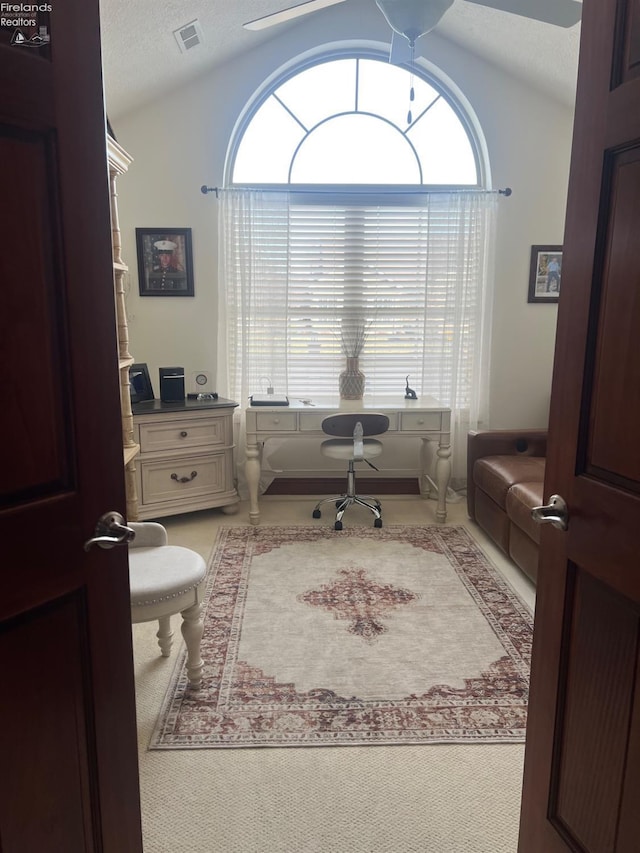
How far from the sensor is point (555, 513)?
1.13 m

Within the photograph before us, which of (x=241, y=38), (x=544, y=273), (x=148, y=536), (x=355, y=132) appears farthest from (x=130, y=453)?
(x=544, y=273)

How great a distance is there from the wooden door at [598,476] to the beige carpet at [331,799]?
41 cm

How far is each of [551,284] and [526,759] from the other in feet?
12.2

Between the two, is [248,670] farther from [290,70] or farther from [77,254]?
[290,70]

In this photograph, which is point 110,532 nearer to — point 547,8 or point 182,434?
point 547,8

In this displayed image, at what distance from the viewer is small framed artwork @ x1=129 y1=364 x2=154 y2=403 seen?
3.75 meters

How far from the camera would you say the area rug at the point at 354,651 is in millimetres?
1896

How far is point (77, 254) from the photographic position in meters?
0.98

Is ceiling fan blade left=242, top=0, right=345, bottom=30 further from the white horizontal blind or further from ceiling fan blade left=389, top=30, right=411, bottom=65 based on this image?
the white horizontal blind

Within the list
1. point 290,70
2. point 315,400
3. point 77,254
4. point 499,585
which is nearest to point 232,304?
point 315,400

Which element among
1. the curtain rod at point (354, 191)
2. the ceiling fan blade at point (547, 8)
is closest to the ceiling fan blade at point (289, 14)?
the ceiling fan blade at point (547, 8)

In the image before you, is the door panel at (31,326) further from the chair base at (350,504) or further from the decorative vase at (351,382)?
the decorative vase at (351,382)

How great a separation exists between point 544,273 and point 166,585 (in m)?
3.62

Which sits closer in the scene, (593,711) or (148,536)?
(593,711)
